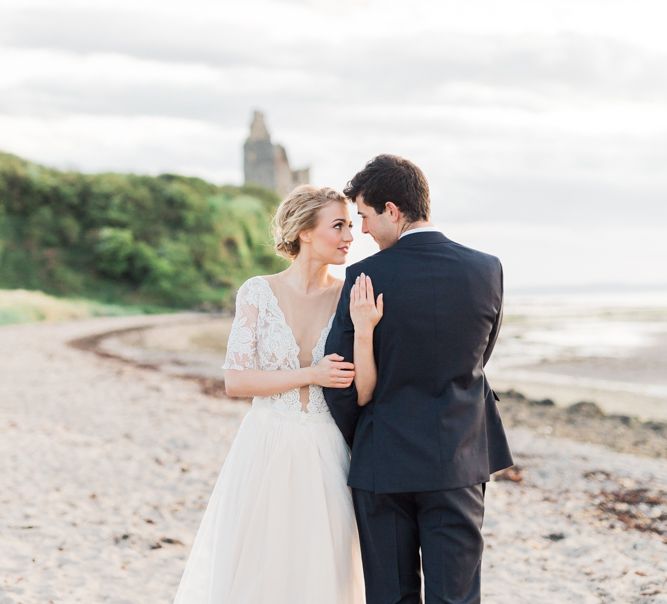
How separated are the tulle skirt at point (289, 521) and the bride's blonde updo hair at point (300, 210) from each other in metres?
0.73

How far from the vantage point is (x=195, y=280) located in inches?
1784

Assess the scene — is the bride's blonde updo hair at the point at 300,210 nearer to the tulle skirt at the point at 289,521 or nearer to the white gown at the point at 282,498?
the white gown at the point at 282,498

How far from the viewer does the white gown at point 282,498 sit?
3.36 metres

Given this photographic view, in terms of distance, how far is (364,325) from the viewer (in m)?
2.91

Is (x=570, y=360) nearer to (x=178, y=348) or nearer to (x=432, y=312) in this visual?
(x=178, y=348)

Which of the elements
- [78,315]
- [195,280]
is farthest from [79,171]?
[78,315]

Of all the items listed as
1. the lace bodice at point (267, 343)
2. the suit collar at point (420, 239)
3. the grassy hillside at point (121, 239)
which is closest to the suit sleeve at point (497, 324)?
the suit collar at point (420, 239)

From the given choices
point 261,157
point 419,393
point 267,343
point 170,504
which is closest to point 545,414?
point 170,504

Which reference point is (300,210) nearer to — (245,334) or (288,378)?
(245,334)

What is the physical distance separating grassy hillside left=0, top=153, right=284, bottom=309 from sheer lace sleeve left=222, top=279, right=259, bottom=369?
36.5 metres

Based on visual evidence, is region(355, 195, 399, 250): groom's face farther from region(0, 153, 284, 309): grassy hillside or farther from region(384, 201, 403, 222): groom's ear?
region(0, 153, 284, 309): grassy hillside

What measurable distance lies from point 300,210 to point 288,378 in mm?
Result: 697

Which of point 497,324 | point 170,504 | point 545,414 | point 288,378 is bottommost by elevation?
point 545,414

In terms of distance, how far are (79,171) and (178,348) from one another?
2765 centimetres
